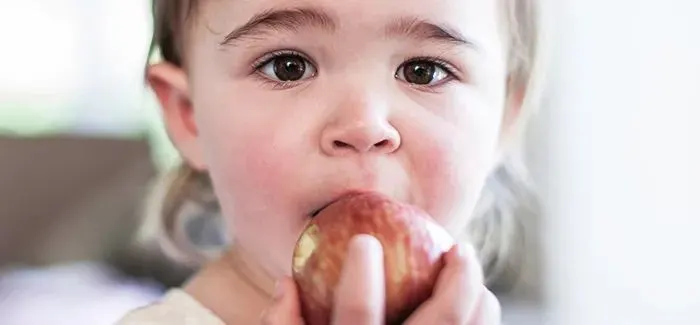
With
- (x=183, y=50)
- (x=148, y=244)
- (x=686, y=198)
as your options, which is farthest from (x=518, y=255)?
(x=183, y=50)

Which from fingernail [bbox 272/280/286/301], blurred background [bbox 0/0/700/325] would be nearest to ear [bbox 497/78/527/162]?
fingernail [bbox 272/280/286/301]

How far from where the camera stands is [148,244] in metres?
2.13

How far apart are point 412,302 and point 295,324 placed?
2.8 inches

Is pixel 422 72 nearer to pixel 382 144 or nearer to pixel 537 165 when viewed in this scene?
pixel 382 144

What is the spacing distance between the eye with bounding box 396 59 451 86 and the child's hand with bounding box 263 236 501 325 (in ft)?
0.54

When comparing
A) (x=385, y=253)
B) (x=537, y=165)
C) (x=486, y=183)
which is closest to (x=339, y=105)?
(x=385, y=253)

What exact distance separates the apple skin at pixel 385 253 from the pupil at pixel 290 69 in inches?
5.3

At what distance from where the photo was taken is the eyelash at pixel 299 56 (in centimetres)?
72

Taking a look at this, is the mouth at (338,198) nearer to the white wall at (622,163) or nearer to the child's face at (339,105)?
the child's face at (339,105)

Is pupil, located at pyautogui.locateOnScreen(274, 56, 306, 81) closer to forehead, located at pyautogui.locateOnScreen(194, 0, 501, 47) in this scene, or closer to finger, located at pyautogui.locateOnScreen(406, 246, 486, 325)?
forehead, located at pyautogui.locateOnScreen(194, 0, 501, 47)

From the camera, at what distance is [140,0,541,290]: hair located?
2.84ft

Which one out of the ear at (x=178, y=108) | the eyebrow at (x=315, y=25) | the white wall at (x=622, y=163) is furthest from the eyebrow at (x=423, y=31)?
the white wall at (x=622, y=163)

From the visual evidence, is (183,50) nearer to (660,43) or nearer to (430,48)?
(430,48)

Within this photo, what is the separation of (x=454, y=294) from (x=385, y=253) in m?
0.05
